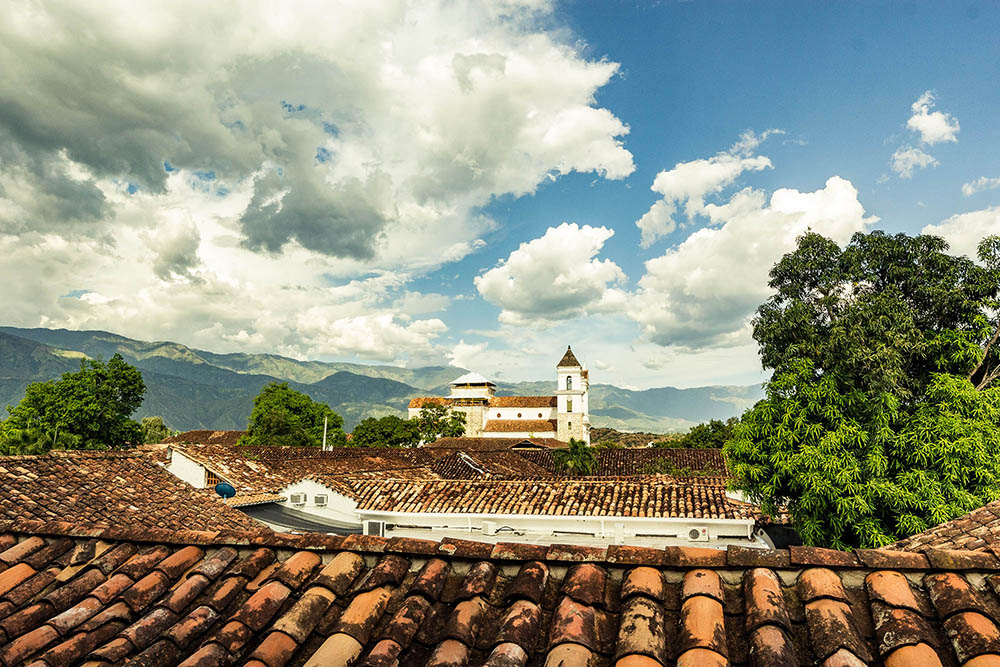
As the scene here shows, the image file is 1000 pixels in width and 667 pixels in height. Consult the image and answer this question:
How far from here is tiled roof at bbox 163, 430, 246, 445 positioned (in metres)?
67.4

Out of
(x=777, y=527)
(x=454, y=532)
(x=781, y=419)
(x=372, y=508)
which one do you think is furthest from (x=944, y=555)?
(x=777, y=527)

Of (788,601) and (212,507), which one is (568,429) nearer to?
(212,507)

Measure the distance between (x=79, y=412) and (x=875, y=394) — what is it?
1580 inches

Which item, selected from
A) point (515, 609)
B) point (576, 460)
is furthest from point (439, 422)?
point (515, 609)

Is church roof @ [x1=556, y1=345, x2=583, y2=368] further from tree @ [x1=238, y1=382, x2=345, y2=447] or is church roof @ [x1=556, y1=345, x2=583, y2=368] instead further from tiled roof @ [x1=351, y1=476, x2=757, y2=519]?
tiled roof @ [x1=351, y1=476, x2=757, y2=519]

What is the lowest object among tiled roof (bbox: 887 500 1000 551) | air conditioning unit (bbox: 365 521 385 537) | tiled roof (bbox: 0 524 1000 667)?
air conditioning unit (bbox: 365 521 385 537)

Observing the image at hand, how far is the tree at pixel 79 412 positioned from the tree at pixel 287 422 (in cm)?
2207

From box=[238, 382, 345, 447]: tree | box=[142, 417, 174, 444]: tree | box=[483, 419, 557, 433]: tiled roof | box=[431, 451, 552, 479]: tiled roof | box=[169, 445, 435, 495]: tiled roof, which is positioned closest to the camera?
box=[169, 445, 435, 495]: tiled roof

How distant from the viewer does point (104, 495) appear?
46.2 ft

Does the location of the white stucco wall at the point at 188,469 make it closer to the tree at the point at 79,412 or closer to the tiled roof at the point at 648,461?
the tree at the point at 79,412

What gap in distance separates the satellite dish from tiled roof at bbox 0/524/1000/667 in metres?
17.7

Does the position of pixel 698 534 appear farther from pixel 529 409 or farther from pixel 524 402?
pixel 524 402

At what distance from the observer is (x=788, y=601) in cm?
276

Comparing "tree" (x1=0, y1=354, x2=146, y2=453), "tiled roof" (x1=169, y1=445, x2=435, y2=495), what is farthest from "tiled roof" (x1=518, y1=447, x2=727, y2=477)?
"tree" (x1=0, y1=354, x2=146, y2=453)
